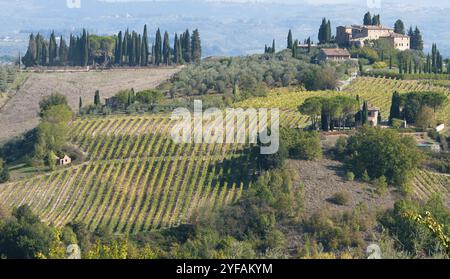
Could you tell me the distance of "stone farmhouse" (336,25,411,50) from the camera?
218 feet

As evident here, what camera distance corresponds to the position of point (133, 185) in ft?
107

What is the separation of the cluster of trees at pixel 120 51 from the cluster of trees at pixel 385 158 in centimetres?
3436

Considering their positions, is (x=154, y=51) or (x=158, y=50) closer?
(x=158, y=50)

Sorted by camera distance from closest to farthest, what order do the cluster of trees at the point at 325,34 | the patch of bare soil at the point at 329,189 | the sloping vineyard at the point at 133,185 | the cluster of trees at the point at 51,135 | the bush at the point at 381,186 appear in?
the patch of bare soil at the point at 329,189
the sloping vineyard at the point at 133,185
the bush at the point at 381,186
the cluster of trees at the point at 51,135
the cluster of trees at the point at 325,34

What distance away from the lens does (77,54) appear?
68375mm

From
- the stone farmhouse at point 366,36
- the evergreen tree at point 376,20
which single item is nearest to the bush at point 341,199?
the stone farmhouse at point 366,36

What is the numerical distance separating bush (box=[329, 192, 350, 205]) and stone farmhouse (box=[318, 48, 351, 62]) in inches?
1211

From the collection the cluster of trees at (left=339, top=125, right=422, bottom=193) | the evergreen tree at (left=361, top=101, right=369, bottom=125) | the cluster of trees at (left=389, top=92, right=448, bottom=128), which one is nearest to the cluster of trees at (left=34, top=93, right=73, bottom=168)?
the cluster of trees at (left=339, top=125, right=422, bottom=193)

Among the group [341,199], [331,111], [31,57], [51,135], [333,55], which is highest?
[333,55]

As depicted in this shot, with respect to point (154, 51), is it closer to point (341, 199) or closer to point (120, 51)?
point (120, 51)

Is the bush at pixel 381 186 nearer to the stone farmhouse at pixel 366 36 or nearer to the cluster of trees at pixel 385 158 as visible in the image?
the cluster of trees at pixel 385 158

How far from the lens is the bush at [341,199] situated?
29500mm

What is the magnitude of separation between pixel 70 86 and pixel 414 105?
26998 mm

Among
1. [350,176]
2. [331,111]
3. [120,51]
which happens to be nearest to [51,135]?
[331,111]
